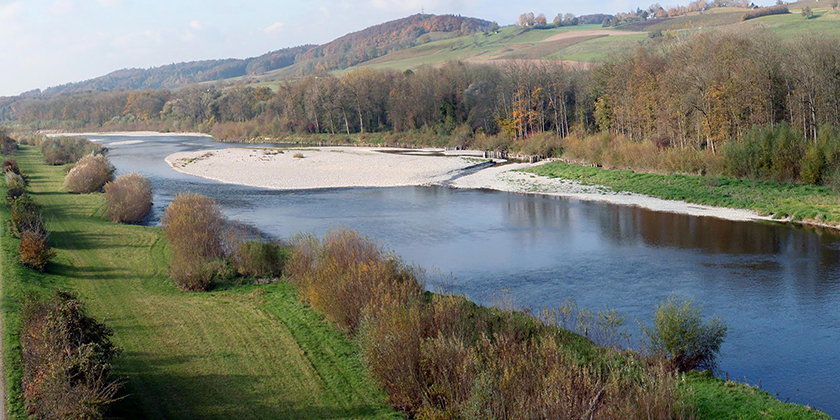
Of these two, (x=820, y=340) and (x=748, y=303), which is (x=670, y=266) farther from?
(x=820, y=340)

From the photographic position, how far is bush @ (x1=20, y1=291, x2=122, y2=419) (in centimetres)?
859

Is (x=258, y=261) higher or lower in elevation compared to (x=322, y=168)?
lower

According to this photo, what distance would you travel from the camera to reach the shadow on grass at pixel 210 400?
991cm

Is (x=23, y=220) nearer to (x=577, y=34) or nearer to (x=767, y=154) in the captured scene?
(x=767, y=154)

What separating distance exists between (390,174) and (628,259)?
2948 centimetres

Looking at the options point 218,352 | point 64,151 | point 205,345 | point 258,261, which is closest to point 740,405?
point 218,352

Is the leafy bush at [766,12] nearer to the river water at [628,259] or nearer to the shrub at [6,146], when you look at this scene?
the river water at [628,259]

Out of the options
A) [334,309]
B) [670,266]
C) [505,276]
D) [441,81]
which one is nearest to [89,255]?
[334,309]

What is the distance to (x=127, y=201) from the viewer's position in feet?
95.8

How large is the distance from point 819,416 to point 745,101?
31.5 metres

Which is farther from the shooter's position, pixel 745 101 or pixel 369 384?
pixel 745 101

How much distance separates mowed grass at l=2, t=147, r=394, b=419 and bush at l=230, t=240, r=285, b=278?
1260mm

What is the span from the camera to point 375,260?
48.5 feet

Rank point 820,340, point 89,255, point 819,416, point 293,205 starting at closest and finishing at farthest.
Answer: point 819,416, point 820,340, point 89,255, point 293,205
